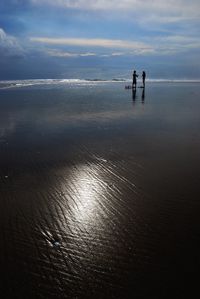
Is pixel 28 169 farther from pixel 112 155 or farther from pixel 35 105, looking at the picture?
pixel 35 105

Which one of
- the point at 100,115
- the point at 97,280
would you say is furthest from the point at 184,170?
the point at 100,115

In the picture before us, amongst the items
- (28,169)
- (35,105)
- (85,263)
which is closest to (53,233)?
(85,263)

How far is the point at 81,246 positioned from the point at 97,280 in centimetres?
89

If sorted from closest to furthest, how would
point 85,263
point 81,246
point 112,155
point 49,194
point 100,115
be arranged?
point 85,263 < point 81,246 < point 49,194 < point 112,155 < point 100,115

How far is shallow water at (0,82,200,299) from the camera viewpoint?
14.7ft

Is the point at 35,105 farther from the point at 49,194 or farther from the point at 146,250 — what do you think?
the point at 146,250

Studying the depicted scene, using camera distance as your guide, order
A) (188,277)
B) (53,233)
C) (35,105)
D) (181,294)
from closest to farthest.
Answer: (181,294)
(188,277)
(53,233)
(35,105)

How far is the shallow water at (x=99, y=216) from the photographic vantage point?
176 inches

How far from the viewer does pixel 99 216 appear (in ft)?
20.5

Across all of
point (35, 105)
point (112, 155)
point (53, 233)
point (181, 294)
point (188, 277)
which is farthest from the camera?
point (35, 105)

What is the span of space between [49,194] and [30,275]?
2.81 meters

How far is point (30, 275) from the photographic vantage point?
180 inches

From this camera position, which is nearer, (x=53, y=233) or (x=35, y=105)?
(x=53, y=233)

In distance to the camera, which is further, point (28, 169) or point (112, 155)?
point (112, 155)
